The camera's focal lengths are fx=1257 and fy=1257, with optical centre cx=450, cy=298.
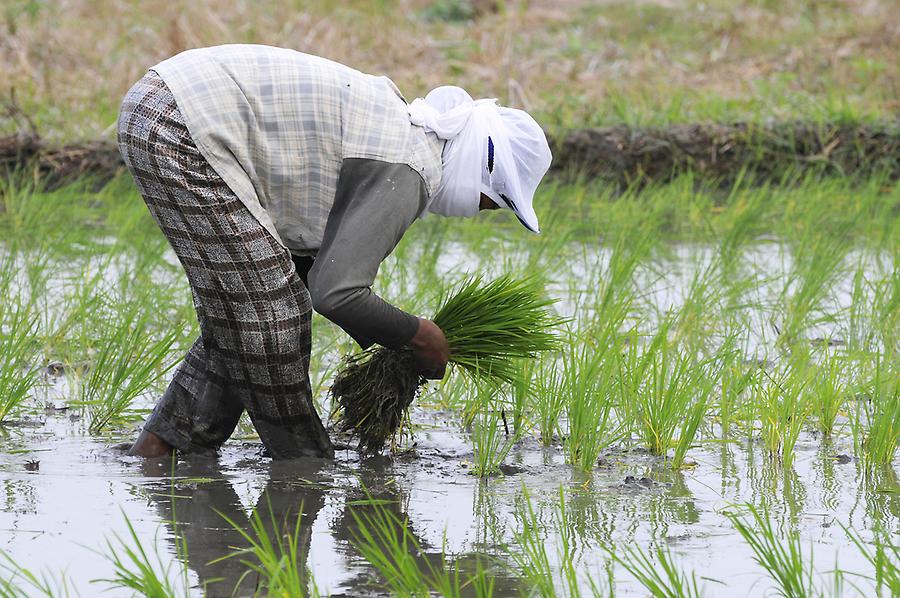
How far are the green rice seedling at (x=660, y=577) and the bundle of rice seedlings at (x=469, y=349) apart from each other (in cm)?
75

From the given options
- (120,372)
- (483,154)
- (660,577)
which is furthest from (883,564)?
(120,372)

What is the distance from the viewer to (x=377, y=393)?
3.29 metres

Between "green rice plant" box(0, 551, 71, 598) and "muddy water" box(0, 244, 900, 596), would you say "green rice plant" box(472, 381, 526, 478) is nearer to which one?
"muddy water" box(0, 244, 900, 596)

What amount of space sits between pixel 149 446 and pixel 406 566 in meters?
1.32

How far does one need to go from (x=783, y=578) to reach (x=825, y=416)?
146 centimetres

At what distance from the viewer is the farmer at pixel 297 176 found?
2.83 meters

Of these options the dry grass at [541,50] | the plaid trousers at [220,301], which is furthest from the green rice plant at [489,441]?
the dry grass at [541,50]

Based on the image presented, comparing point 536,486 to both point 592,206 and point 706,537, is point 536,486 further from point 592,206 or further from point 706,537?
point 592,206

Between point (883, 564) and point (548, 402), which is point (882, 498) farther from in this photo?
point (548, 402)

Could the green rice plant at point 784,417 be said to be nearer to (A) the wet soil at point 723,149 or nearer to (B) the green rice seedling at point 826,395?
(B) the green rice seedling at point 826,395

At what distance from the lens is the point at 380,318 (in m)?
2.85

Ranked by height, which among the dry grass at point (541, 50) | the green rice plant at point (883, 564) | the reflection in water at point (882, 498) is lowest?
the green rice plant at point (883, 564)

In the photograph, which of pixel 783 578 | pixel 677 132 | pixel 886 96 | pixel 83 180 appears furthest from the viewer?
pixel 886 96

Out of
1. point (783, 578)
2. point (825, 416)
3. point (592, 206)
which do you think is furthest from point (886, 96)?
point (783, 578)
